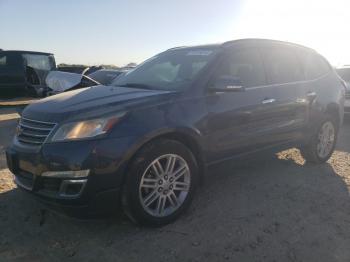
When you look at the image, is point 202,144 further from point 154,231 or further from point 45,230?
point 45,230

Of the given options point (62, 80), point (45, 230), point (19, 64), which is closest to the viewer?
point (45, 230)

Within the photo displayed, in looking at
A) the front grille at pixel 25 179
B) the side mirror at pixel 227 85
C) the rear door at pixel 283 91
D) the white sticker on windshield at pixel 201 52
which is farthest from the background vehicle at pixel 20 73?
the side mirror at pixel 227 85

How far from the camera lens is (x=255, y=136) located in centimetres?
461

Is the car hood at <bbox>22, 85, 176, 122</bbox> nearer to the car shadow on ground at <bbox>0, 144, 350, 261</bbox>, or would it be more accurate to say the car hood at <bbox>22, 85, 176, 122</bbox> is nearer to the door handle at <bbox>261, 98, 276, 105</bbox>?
the car shadow on ground at <bbox>0, 144, 350, 261</bbox>

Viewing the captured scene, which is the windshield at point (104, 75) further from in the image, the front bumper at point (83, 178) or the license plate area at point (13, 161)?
the front bumper at point (83, 178)

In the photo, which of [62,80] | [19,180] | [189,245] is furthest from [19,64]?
[189,245]

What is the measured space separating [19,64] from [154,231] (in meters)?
11.1

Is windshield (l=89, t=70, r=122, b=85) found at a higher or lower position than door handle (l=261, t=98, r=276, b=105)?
lower

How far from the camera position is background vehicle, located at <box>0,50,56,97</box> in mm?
13109

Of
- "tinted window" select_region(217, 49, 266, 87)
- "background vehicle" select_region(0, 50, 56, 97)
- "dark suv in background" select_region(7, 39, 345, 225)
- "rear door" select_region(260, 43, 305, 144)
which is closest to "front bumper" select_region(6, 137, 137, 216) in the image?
"dark suv in background" select_region(7, 39, 345, 225)

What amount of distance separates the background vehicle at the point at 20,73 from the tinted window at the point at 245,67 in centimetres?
966

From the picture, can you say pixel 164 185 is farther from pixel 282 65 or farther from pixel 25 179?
pixel 282 65

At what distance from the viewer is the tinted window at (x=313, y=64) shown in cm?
568

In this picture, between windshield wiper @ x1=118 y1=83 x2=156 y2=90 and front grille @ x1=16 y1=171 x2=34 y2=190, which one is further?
windshield wiper @ x1=118 y1=83 x2=156 y2=90
